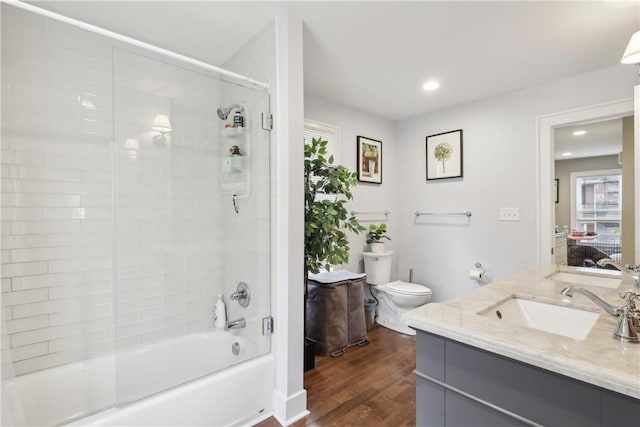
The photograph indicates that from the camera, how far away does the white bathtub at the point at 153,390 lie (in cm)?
148

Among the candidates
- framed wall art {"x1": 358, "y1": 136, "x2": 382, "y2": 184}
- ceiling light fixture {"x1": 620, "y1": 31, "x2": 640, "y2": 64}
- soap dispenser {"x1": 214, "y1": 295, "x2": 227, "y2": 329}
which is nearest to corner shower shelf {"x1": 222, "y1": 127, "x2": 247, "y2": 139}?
soap dispenser {"x1": 214, "y1": 295, "x2": 227, "y2": 329}

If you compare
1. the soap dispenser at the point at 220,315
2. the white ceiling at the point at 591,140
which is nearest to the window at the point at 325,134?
the soap dispenser at the point at 220,315

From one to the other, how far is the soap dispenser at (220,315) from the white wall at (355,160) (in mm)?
1401

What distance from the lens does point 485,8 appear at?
1.75 metres

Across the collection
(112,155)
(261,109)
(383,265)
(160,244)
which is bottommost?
(383,265)

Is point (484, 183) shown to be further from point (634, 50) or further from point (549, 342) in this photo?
point (549, 342)

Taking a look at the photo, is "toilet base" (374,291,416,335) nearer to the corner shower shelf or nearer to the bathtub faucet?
the bathtub faucet

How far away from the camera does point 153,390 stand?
1561 mm

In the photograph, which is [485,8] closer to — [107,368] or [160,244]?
[160,244]

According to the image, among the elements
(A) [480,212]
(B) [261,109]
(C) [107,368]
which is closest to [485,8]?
(B) [261,109]

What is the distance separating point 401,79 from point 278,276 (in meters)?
2.00

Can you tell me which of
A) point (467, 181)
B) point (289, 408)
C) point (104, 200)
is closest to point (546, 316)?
point (289, 408)

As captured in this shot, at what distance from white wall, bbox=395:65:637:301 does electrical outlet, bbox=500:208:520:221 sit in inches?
1.5

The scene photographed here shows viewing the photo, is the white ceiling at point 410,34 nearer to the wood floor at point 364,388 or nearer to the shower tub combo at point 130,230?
the shower tub combo at point 130,230
